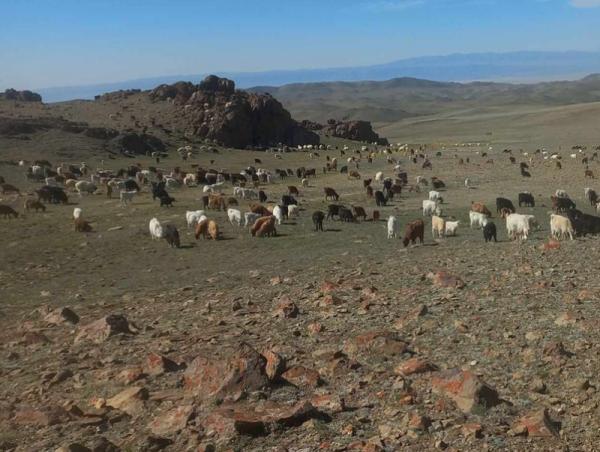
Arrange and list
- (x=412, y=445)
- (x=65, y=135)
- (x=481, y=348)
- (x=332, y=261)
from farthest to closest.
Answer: (x=65, y=135)
(x=332, y=261)
(x=481, y=348)
(x=412, y=445)

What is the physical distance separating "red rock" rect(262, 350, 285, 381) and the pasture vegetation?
15cm

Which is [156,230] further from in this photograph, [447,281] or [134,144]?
[134,144]

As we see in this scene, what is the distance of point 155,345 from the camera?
33.0 feet

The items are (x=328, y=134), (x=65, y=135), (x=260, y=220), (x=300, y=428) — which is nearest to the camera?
(x=300, y=428)

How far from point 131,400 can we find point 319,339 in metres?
3.15

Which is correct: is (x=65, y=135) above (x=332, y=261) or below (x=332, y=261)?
above

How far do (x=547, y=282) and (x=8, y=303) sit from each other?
11985mm

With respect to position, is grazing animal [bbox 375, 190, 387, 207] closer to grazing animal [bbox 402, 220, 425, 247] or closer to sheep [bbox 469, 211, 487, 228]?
sheep [bbox 469, 211, 487, 228]

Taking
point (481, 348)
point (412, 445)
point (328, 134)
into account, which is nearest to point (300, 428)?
point (412, 445)

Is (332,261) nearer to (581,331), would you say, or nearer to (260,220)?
(260,220)

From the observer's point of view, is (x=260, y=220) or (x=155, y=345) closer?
(x=155, y=345)

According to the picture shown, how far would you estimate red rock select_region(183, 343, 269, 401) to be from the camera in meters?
7.48

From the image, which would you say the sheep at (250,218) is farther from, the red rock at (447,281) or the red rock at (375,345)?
the red rock at (375,345)

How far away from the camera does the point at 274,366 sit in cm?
780
